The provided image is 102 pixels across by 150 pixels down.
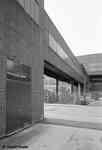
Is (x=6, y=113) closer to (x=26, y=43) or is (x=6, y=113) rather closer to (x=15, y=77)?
(x=15, y=77)

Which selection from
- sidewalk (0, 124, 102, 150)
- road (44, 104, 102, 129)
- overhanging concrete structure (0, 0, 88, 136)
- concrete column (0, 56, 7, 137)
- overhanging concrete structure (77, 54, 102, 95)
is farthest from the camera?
overhanging concrete structure (77, 54, 102, 95)

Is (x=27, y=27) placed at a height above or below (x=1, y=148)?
above

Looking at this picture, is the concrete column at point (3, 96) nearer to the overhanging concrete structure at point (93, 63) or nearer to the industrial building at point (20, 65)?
the industrial building at point (20, 65)

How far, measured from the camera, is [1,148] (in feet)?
16.8

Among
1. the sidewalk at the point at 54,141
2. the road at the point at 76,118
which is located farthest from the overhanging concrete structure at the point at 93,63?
the sidewalk at the point at 54,141

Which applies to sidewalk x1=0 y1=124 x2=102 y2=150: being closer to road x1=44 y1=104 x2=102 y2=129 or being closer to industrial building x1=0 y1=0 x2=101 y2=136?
industrial building x1=0 y1=0 x2=101 y2=136

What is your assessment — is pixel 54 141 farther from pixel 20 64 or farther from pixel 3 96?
pixel 20 64

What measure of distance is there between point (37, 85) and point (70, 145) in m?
4.95

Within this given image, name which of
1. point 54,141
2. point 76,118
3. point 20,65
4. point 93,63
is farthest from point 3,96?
point 93,63

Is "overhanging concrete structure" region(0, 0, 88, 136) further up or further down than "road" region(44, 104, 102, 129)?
further up

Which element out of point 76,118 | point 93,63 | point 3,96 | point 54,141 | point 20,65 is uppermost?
point 93,63

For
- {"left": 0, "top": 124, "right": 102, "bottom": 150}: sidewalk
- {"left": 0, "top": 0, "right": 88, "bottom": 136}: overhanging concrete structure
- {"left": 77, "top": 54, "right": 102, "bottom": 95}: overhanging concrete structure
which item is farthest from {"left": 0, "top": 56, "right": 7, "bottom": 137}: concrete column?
{"left": 77, "top": 54, "right": 102, "bottom": 95}: overhanging concrete structure

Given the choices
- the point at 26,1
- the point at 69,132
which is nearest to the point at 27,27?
the point at 26,1

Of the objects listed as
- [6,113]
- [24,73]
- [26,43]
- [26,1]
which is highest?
[26,1]
